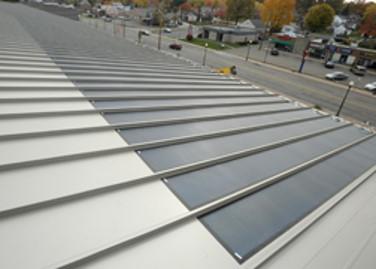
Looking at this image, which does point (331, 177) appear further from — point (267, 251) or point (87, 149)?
point (87, 149)

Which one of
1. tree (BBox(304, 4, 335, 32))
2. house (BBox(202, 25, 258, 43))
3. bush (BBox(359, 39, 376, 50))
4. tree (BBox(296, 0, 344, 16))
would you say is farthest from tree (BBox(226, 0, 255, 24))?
bush (BBox(359, 39, 376, 50))

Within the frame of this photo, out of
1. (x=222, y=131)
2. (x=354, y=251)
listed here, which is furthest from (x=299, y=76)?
(x=354, y=251)

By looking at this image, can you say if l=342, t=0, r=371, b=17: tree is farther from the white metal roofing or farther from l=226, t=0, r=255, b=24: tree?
the white metal roofing

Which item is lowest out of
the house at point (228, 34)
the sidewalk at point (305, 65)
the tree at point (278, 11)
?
the sidewalk at point (305, 65)

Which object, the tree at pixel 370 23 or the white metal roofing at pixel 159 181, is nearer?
the white metal roofing at pixel 159 181

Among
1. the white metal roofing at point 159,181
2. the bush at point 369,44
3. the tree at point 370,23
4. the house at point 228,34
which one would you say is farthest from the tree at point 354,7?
the white metal roofing at point 159,181

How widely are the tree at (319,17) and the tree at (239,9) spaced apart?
21458 mm

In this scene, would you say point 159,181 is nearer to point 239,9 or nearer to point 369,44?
point 369,44

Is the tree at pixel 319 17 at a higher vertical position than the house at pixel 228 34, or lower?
higher

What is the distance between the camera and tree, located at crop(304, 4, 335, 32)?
70.4m

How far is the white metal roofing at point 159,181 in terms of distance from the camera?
308 cm

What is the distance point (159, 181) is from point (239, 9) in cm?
9513

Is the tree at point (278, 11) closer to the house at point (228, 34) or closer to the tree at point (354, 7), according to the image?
the house at point (228, 34)

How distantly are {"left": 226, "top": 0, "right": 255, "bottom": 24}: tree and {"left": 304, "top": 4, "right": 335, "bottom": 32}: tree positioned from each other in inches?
845
